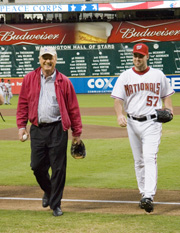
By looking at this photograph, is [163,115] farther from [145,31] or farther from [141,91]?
[145,31]

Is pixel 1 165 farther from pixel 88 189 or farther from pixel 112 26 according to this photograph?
pixel 112 26

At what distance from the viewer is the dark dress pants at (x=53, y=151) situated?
7109 mm

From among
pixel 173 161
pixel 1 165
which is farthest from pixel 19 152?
pixel 173 161

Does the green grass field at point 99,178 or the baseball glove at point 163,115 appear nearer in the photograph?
the green grass field at point 99,178

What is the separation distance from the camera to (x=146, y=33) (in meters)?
46.1

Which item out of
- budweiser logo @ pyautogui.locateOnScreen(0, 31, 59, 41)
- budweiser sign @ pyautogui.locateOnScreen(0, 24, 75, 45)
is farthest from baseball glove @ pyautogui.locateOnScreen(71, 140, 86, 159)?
budweiser logo @ pyautogui.locateOnScreen(0, 31, 59, 41)

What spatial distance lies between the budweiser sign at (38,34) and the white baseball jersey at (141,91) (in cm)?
3951

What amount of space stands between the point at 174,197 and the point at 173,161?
382cm

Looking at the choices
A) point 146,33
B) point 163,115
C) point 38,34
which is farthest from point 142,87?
point 38,34

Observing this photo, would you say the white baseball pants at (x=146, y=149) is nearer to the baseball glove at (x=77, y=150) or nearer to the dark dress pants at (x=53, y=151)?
the baseball glove at (x=77, y=150)

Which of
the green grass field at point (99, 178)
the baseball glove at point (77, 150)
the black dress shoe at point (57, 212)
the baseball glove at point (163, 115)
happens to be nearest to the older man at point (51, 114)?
the black dress shoe at point (57, 212)

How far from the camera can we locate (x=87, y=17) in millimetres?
47625

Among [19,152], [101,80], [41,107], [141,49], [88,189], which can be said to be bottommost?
[101,80]

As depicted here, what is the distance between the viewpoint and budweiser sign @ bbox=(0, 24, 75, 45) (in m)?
46.8
